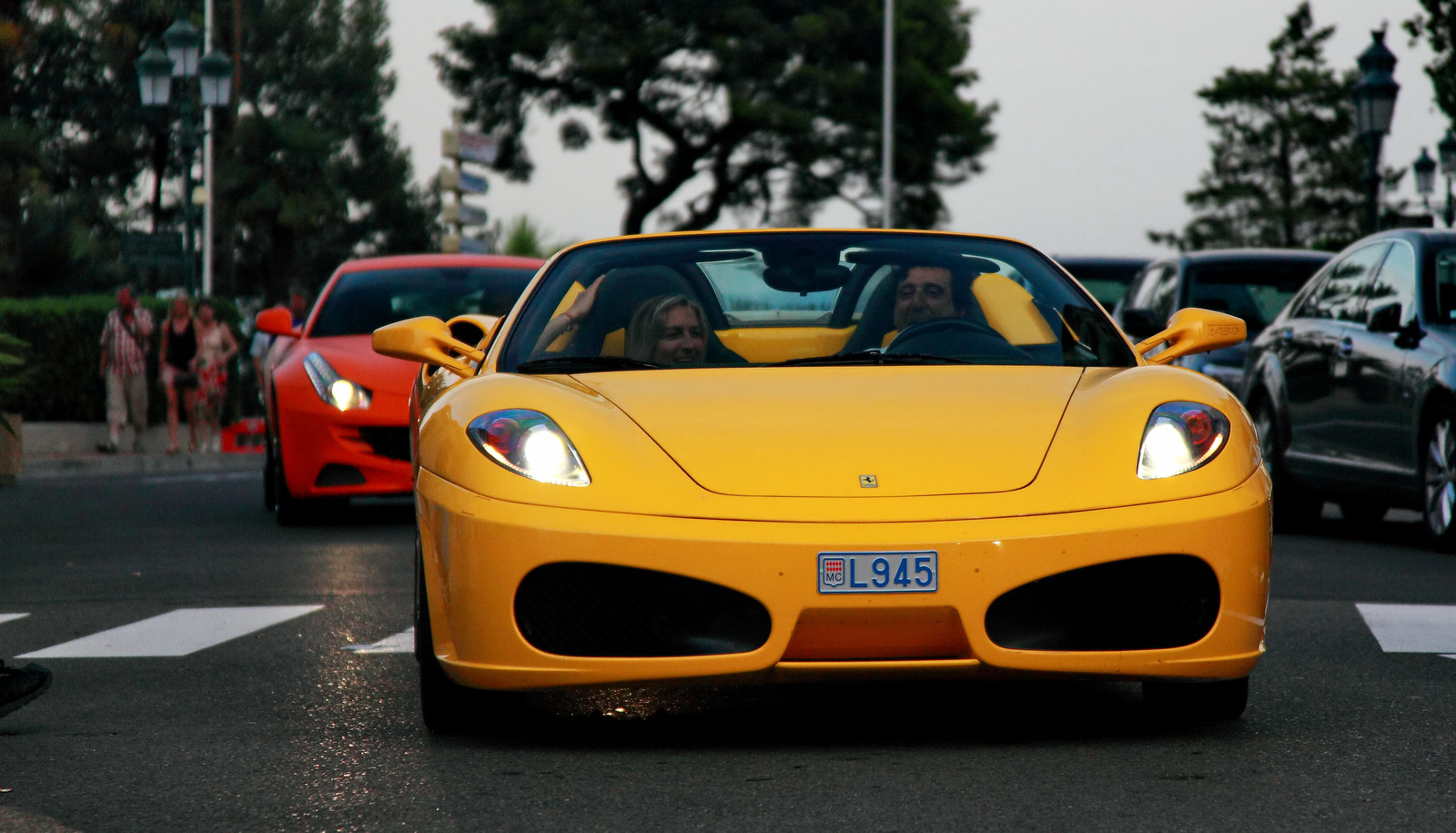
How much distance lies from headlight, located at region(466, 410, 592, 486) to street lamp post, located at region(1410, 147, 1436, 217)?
107 ft

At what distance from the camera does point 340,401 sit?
1235 centimetres

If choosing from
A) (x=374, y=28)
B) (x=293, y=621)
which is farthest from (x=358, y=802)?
(x=374, y=28)

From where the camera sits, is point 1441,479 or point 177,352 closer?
point 1441,479

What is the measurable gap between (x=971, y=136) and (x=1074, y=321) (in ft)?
161

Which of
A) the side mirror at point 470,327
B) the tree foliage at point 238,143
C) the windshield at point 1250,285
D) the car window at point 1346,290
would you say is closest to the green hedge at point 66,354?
the windshield at point 1250,285

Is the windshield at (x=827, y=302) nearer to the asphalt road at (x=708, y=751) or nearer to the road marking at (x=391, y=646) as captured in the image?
the asphalt road at (x=708, y=751)

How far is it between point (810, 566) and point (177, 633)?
356cm

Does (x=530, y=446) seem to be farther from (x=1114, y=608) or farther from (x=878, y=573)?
(x=1114, y=608)

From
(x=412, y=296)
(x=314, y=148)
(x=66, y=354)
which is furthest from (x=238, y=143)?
(x=412, y=296)

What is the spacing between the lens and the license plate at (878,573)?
466 cm

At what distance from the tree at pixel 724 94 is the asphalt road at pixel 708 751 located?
43.0 metres

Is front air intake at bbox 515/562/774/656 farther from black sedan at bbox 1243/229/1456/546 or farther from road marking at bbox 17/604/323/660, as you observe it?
black sedan at bbox 1243/229/1456/546

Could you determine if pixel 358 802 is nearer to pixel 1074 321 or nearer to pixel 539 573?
pixel 539 573

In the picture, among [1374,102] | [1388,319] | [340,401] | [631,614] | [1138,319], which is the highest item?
[1374,102]
